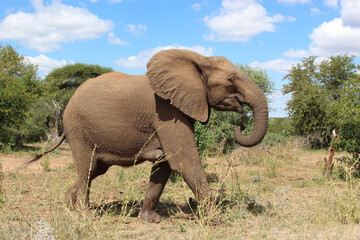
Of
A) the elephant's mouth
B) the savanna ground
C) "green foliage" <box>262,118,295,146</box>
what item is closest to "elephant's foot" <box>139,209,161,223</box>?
the savanna ground

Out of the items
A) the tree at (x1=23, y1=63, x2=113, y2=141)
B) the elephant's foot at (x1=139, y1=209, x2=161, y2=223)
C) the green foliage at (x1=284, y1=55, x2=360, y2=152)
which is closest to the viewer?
the elephant's foot at (x1=139, y1=209, x2=161, y2=223)

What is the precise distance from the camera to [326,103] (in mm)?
20266

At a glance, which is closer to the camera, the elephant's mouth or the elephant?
the elephant

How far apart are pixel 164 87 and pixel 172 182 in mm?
4753

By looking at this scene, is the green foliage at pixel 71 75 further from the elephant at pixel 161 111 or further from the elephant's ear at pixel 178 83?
the elephant's ear at pixel 178 83

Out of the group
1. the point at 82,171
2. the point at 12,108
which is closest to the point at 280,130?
the point at 12,108

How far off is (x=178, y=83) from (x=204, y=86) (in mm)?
518

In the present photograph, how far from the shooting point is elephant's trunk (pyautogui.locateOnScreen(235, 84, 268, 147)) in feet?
16.3

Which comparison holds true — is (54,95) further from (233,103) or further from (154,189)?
(233,103)

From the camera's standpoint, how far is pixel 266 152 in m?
14.2

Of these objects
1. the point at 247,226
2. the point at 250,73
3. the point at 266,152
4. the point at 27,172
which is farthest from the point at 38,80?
the point at 247,226

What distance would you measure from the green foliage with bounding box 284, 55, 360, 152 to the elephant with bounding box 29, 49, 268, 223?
557cm

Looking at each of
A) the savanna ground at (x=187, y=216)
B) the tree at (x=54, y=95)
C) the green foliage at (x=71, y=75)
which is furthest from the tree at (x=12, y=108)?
the green foliage at (x=71, y=75)

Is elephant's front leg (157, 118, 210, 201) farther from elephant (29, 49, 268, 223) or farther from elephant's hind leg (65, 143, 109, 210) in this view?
elephant's hind leg (65, 143, 109, 210)
